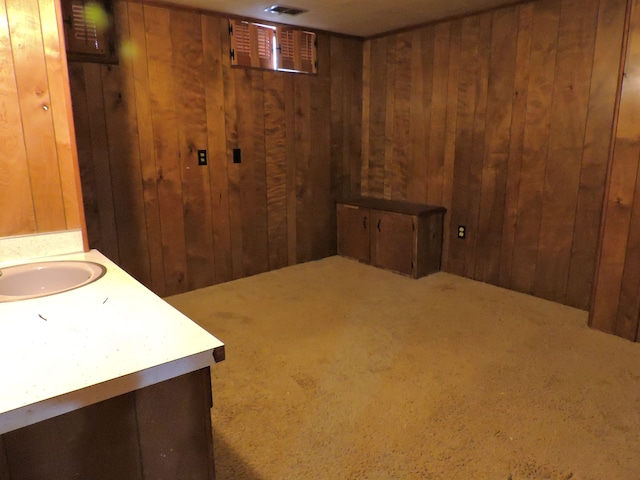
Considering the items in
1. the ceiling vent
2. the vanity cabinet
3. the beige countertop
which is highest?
the ceiling vent

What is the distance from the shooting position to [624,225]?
2668 mm

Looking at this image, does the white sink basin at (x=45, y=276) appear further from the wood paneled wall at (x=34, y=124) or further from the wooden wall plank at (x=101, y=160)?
the wooden wall plank at (x=101, y=160)

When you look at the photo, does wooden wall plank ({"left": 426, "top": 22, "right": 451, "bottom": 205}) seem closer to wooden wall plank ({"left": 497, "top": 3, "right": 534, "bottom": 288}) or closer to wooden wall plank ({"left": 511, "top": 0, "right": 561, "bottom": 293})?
wooden wall plank ({"left": 497, "top": 3, "right": 534, "bottom": 288})

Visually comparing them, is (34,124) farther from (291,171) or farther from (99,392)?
(291,171)

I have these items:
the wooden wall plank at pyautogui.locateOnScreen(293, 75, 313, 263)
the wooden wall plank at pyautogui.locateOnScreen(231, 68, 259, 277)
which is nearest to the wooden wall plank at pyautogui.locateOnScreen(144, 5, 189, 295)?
the wooden wall plank at pyautogui.locateOnScreen(231, 68, 259, 277)

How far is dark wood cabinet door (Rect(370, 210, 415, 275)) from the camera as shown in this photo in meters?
3.88

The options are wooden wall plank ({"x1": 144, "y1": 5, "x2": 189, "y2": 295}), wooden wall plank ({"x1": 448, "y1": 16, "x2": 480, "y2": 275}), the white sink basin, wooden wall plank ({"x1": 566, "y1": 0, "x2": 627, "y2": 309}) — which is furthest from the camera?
wooden wall plank ({"x1": 448, "y1": 16, "x2": 480, "y2": 275})

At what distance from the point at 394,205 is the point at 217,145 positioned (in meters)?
1.58

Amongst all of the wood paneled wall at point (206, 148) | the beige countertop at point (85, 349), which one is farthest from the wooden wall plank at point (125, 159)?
the beige countertop at point (85, 349)

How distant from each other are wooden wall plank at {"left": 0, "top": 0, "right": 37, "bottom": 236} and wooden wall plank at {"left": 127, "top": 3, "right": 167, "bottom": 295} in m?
1.66

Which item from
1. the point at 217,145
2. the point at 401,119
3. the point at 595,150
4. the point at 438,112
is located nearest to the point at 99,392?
the point at 217,145

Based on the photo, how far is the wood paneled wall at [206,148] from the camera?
10.3ft

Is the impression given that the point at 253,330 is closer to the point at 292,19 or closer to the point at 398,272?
the point at 398,272

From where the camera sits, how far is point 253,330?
2945 mm
